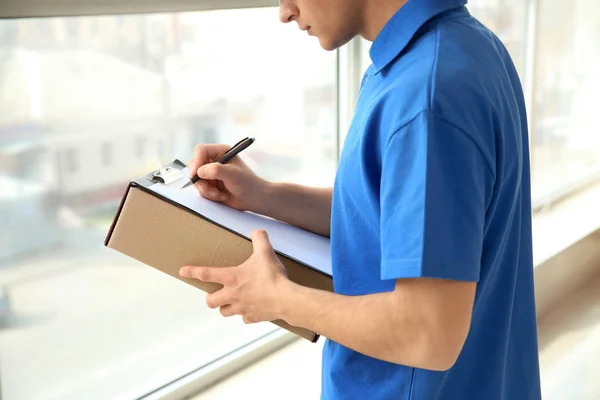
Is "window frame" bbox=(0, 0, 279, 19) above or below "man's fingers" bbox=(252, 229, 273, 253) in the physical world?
above

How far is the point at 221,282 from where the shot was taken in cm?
87

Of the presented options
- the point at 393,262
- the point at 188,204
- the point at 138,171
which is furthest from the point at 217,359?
the point at 393,262

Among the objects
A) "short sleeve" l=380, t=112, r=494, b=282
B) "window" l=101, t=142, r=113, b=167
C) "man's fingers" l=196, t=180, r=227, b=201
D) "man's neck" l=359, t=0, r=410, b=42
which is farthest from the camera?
"window" l=101, t=142, r=113, b=167

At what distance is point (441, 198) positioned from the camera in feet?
2.18

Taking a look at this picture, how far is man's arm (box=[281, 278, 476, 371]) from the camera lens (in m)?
0.68

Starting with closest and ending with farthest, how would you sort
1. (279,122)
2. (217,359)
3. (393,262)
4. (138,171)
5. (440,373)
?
(393,262)
(440,373)
(138,171)
(217,359)
(279,122)

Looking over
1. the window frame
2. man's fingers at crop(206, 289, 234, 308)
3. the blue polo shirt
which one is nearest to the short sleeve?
the blue polo shirt

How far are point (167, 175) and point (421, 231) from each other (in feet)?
1.52

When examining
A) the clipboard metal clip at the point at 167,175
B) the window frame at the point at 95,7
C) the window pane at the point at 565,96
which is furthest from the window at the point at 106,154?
the window pane at the point at 565,96

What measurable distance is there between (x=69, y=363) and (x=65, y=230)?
0.29 meters

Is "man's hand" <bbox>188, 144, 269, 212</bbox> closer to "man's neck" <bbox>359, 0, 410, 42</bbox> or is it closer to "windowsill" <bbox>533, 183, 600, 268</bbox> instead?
"man's neck" <bbox>359, 0, 410, 42</bbox>

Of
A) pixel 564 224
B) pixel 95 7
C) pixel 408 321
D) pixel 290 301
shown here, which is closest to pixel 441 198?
pixel 408 321

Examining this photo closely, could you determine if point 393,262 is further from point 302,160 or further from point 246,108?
point 302,160

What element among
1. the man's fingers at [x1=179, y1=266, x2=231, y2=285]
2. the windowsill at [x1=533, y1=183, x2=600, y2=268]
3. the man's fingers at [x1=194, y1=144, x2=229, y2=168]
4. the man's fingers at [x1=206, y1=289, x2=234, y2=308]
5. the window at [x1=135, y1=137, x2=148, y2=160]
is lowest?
the windowsill at [x1=533, y1=183, x2=600, y2=268]
